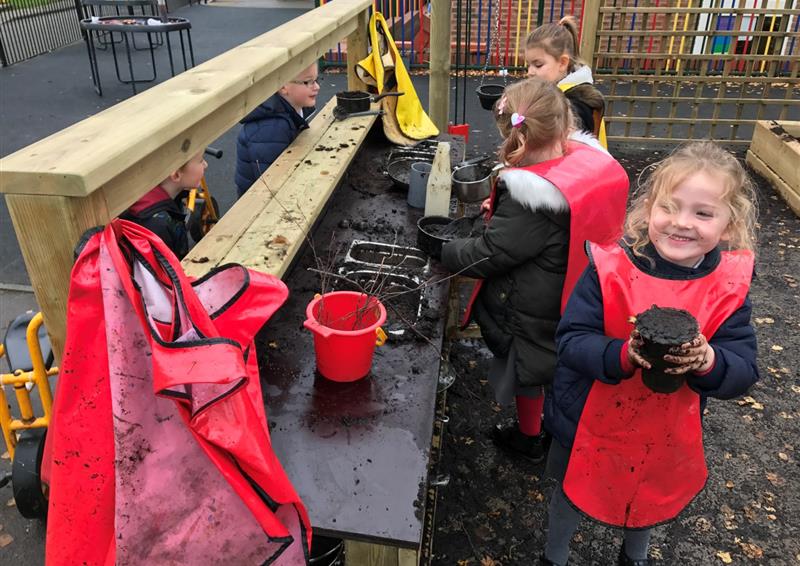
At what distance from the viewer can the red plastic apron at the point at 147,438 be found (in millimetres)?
1413

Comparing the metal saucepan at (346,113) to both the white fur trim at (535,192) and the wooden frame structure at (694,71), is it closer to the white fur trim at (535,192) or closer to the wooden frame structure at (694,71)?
the white fur trim at (535,192)

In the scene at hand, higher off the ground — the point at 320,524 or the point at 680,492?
the point at 320,524

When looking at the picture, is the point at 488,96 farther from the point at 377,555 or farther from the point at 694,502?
the point at 377,555

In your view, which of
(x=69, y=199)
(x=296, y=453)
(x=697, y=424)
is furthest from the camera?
(x=697, y=424)

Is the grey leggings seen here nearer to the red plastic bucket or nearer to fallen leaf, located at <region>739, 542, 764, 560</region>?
fallen leaf, located at <region>739, 542, 764, 560</region>

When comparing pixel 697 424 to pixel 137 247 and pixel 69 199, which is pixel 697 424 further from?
pixel 69 199

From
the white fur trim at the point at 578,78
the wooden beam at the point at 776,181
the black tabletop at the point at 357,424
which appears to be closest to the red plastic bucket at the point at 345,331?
the black tabletop at the point at 357,424

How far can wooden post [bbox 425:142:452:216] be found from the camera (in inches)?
120

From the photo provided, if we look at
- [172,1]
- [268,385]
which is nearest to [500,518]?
[268,385]

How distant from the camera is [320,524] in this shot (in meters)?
1.69

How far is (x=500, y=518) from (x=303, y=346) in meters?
1.21

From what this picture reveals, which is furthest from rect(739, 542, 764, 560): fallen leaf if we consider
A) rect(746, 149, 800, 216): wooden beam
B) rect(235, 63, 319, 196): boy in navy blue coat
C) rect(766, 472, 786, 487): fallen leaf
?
rect(746, 149, 800, 216): wooden beam

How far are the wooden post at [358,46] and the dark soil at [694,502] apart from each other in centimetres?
222

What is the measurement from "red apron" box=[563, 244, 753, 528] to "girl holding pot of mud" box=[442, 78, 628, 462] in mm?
388
